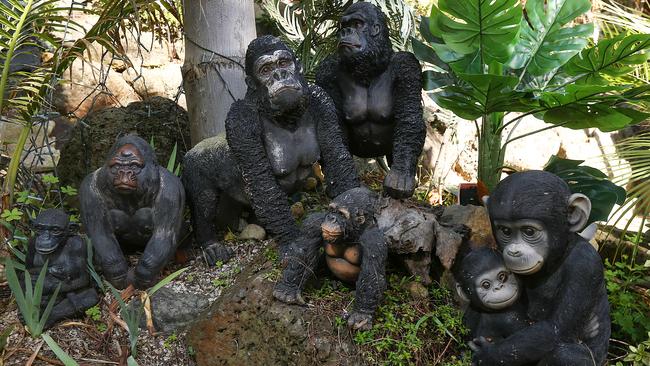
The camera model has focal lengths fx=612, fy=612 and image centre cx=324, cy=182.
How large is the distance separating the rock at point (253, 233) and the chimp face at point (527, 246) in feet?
4.93

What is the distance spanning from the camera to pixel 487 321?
2.41m

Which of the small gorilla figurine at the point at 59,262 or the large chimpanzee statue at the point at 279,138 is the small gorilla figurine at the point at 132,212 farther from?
the large chimpanzee statue at the point at 279,138

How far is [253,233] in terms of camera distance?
3379mm

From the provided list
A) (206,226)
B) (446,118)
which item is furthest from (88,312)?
(446,118)

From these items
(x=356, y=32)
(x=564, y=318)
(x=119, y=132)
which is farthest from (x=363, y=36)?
(x=119, y=132)

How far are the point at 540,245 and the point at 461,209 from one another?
2.73 feet

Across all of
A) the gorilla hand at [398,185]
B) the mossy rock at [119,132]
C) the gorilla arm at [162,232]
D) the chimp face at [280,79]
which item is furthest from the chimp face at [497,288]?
the mossy rock at [119,132]

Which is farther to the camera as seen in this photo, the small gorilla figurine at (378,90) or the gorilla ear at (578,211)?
the small gorilla figurine at (378,90)

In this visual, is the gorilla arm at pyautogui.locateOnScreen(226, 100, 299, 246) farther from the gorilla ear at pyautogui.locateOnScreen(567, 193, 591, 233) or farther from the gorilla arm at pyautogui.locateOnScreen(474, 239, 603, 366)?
the gorilla ear at pyautogui.locateOnScreen(567, 193, 591, 233)

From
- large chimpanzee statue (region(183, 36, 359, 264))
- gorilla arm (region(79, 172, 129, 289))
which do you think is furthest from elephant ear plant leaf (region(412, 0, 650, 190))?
gorilla arm (region(79, 172, 129, 289))

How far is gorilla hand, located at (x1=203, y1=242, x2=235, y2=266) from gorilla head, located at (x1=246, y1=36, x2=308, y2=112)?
0.85 metres

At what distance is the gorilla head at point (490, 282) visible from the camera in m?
2.35

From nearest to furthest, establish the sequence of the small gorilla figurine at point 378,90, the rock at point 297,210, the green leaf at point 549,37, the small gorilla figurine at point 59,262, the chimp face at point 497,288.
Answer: the chimp face at point 497,288, the small gorilla figurine at point 59,262, the small gorilla figurine at point 378,90, the green leaf at point 549,37, the rock at point 297,210

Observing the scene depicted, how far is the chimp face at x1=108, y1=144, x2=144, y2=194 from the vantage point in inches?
113
